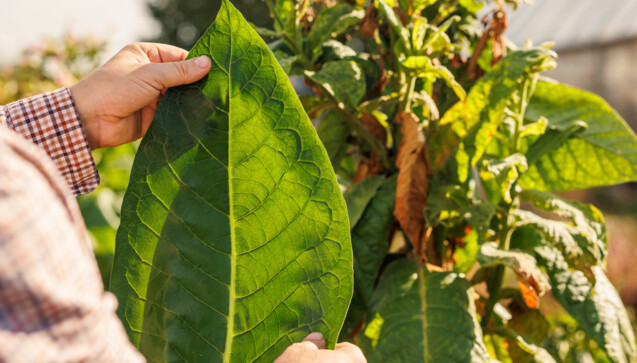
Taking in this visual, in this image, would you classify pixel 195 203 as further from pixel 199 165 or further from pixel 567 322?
pixel 567 322

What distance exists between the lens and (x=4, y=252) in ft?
1.24

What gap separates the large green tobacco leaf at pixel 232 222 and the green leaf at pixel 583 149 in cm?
55

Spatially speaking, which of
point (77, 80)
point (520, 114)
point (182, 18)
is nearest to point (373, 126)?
point (520, 114)

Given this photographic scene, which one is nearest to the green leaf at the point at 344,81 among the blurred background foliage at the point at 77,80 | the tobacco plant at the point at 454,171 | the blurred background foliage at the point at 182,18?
the tobacco plant at the point at 454,171

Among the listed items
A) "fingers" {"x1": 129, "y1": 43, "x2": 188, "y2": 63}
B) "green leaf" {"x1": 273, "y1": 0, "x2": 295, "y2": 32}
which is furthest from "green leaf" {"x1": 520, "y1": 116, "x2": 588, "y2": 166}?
"fingers" {"x1": 129, "y1": 43, "x2": 188, "y2": 63}

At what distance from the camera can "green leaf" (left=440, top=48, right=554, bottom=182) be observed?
858mm

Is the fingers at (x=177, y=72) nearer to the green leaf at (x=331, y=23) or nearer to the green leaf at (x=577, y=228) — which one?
the green leaf at (x=331, y=23)

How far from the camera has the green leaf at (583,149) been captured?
0.98 m

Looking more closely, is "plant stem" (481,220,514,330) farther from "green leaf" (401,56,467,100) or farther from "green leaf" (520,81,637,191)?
"green leaf" (401,56,467,100)

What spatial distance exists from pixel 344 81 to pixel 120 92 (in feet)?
1.10

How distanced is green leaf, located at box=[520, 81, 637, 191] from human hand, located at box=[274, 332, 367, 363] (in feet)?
1.84

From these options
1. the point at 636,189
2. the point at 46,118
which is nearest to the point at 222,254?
the point at 46,118

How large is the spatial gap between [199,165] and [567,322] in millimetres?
1462

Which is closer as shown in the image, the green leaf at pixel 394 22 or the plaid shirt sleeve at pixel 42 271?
the plaid shirt sleeve at pixel 42 271
